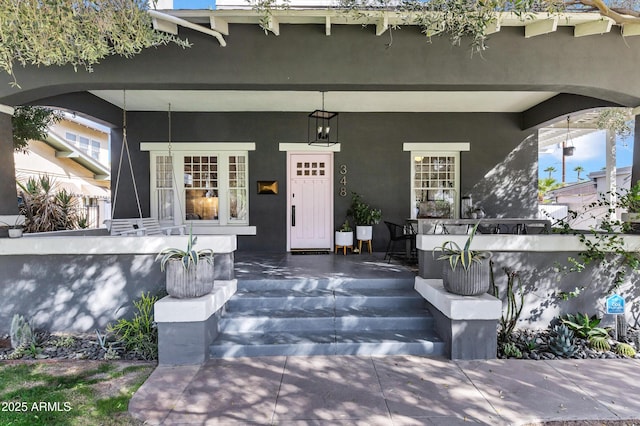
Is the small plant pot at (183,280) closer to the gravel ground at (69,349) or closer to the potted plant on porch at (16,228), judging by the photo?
the gravel ground at (69,349)

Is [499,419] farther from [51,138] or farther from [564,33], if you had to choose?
[51,138]

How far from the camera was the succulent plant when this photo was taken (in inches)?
145

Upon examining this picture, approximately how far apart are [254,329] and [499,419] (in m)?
2.53

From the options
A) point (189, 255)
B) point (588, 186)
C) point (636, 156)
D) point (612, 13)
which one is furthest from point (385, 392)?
point (588, 186)

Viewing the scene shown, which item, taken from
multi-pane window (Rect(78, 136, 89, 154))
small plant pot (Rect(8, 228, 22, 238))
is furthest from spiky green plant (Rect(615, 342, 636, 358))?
multi-pane window (Rect(78, 136, 89, 154))

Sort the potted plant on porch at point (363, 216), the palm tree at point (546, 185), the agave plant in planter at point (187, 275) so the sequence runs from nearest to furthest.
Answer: the agave plant in planter at point (187, 275)
the potted plant on porch at point (363, 216)
the palm tree at point (546, 185)

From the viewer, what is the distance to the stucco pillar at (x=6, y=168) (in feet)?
14.2

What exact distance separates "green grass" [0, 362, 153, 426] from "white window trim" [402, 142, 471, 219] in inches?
234

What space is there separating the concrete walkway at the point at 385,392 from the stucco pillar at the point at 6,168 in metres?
3.13

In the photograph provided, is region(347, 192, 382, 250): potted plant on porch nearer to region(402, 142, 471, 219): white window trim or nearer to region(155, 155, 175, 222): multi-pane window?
region(402, 142, 471, 219): white window trim

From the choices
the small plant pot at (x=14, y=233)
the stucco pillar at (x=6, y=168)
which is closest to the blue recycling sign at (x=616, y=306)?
the small plant pot at (x=14, y=233)

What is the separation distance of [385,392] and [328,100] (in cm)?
531

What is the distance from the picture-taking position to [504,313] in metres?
4.29

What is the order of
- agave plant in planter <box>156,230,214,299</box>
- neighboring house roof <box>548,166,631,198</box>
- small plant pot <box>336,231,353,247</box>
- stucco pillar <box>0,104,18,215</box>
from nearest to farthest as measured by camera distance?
1. agave plant in planter <box>156,230,214,299</box>
2. stucco pillar <box>0,104,18,215</box>
3. small plant pot <box>336,231,353,247</box>
4. neighboring house roof <box>548,166,631,198</box>
